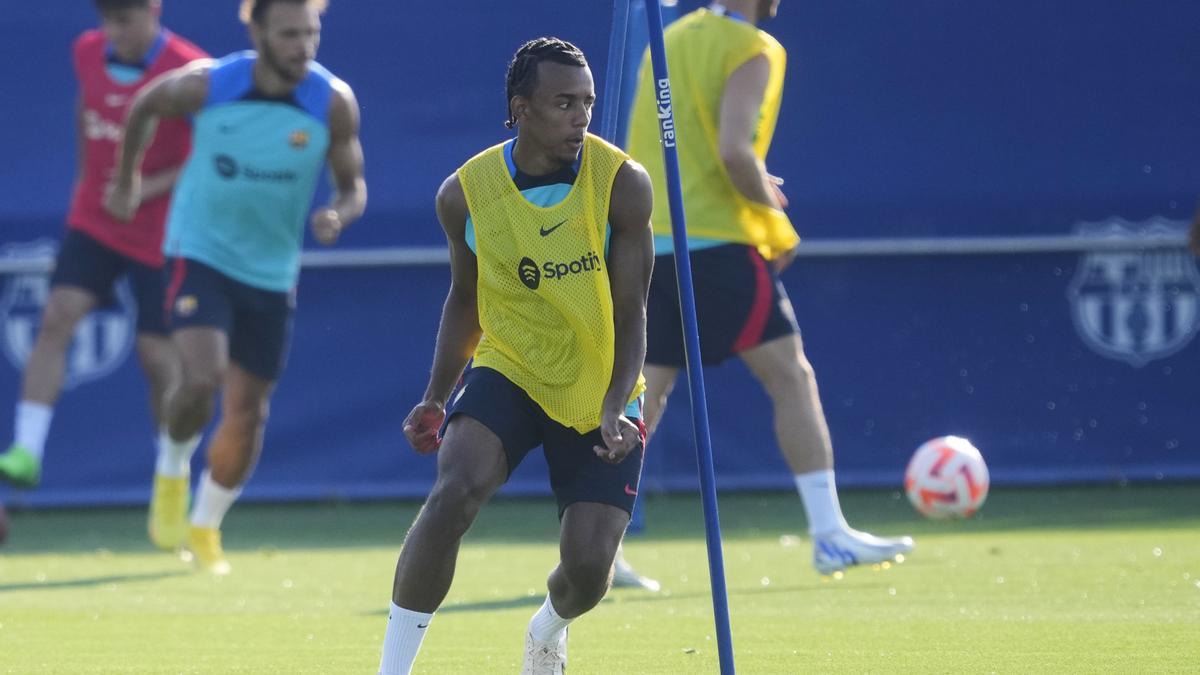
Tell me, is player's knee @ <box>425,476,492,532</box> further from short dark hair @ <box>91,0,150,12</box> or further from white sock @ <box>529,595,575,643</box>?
short dark hair @ <box>91,0,150,12</box>

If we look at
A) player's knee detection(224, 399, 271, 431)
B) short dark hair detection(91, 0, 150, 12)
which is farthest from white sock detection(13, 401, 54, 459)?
short dark hair detection(91, 0, 150, 12)

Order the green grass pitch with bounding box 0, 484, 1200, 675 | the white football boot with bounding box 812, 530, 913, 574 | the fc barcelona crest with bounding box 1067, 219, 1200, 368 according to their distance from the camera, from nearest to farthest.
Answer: the green grass pitch with bounding box 0, 484, 1200, 675 < the white football boot with bounding box 812, 530, 913, 574 < the fc barcelona crest with bounding box 1067, 219, 1200, 368

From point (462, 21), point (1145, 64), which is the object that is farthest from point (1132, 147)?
point (462, 21)

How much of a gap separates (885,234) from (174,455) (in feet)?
15.2

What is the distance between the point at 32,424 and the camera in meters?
9.78

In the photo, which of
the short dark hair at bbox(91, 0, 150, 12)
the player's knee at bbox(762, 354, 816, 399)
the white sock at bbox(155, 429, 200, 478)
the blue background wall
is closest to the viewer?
the player's knee at bbox(762, 354, 816, 399)

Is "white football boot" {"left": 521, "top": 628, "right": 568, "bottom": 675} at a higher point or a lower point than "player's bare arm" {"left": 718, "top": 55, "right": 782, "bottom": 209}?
lower

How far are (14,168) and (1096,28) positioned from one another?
6.70 metres

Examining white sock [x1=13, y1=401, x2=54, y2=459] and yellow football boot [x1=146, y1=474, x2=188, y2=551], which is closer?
yellow football boot [x1=146, y1=474, x2=188, y2=551]

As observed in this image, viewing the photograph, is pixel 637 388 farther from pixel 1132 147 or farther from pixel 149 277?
pixel 1132 147

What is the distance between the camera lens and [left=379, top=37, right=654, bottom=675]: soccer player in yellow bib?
5062 mm

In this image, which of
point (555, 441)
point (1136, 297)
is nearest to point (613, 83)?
point (555, 441)

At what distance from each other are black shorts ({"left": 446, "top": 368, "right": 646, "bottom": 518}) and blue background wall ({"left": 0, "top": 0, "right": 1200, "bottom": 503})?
6.33m

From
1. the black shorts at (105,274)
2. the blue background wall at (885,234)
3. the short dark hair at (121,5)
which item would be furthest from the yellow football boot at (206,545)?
the short dark hair at (121,5)
